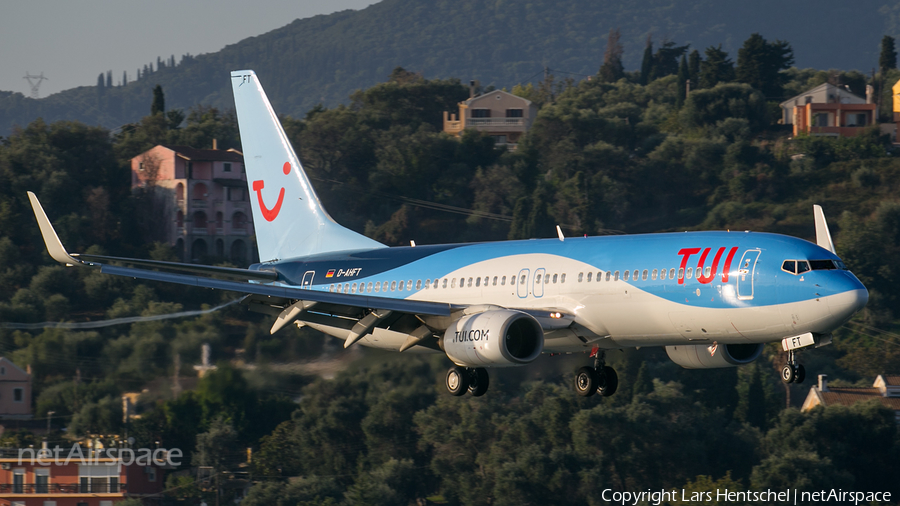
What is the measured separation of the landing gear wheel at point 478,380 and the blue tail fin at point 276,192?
396 inches

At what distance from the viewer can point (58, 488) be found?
83188 millimetres

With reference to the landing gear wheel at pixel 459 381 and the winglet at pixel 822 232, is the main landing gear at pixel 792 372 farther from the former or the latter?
the landing gear wheel at pixel 459 381

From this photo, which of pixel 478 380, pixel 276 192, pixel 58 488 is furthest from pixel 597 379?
pixel 58 488

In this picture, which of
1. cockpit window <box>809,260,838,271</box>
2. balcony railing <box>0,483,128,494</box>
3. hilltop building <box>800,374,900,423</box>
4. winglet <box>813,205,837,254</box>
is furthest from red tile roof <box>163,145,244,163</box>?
cockpit window <box>809,260,838,271</box>

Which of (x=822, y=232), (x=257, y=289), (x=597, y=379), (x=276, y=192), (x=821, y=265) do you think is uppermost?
(x=276, y=192)

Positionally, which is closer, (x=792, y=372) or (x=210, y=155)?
(x=792, y=372)

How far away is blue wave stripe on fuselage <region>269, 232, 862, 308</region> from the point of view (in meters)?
30.3

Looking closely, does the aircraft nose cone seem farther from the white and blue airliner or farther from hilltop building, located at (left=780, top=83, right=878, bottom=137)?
hilltop building, located at (left=780, top=83, right=878, bottom=137)

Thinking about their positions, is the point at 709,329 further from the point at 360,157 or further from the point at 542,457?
the point at 360,157

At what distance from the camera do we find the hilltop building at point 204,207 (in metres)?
154

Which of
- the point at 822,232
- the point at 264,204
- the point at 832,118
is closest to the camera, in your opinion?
the point at 822,232

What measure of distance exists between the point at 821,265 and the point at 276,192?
74.7ft

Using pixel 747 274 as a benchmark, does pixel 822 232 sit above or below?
above

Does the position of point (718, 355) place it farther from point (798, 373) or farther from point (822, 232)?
point (822, 232)
